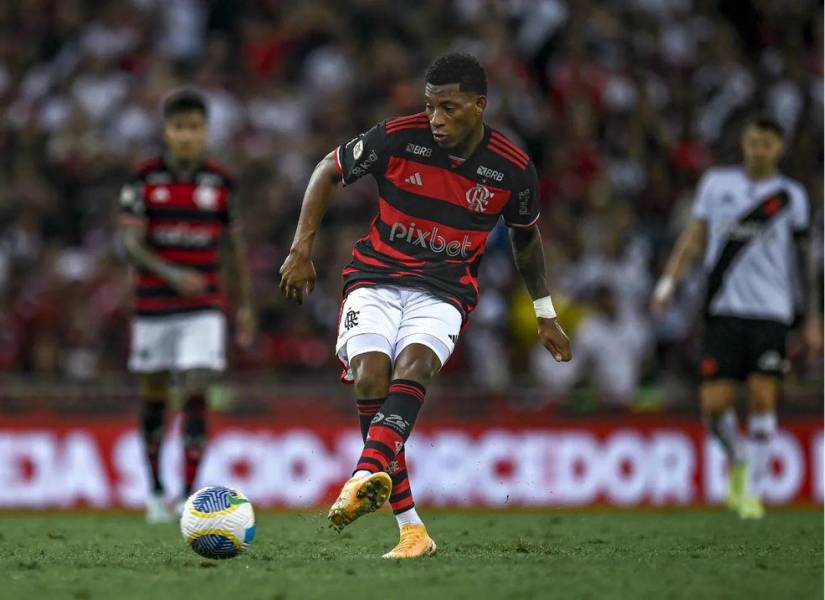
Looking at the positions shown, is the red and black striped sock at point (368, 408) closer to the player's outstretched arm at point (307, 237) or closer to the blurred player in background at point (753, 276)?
the player's outstretched arm at point (307, 237)

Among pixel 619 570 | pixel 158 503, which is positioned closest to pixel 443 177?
pixel 619 570

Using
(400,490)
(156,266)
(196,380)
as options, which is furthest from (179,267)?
(400,490)

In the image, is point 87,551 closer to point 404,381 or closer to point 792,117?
point 404,381

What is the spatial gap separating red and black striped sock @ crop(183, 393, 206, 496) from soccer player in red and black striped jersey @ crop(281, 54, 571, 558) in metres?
3.37

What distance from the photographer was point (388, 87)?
17.1 m

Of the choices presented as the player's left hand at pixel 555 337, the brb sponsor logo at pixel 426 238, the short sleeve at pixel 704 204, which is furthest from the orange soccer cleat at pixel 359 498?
the short sleeve at pixel 704 204

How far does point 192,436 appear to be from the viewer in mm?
10398

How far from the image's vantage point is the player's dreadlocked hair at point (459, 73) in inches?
275

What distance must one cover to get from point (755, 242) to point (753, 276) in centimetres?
26

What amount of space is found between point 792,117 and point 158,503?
10.3 metres

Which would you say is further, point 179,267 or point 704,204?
point 704,204

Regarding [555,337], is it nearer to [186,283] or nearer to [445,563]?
[445,563]

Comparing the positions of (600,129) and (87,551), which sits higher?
(600,129)

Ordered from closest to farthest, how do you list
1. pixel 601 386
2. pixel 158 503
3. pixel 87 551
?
pixel 87 551 → pixel 158 503 → pixel 601 386
